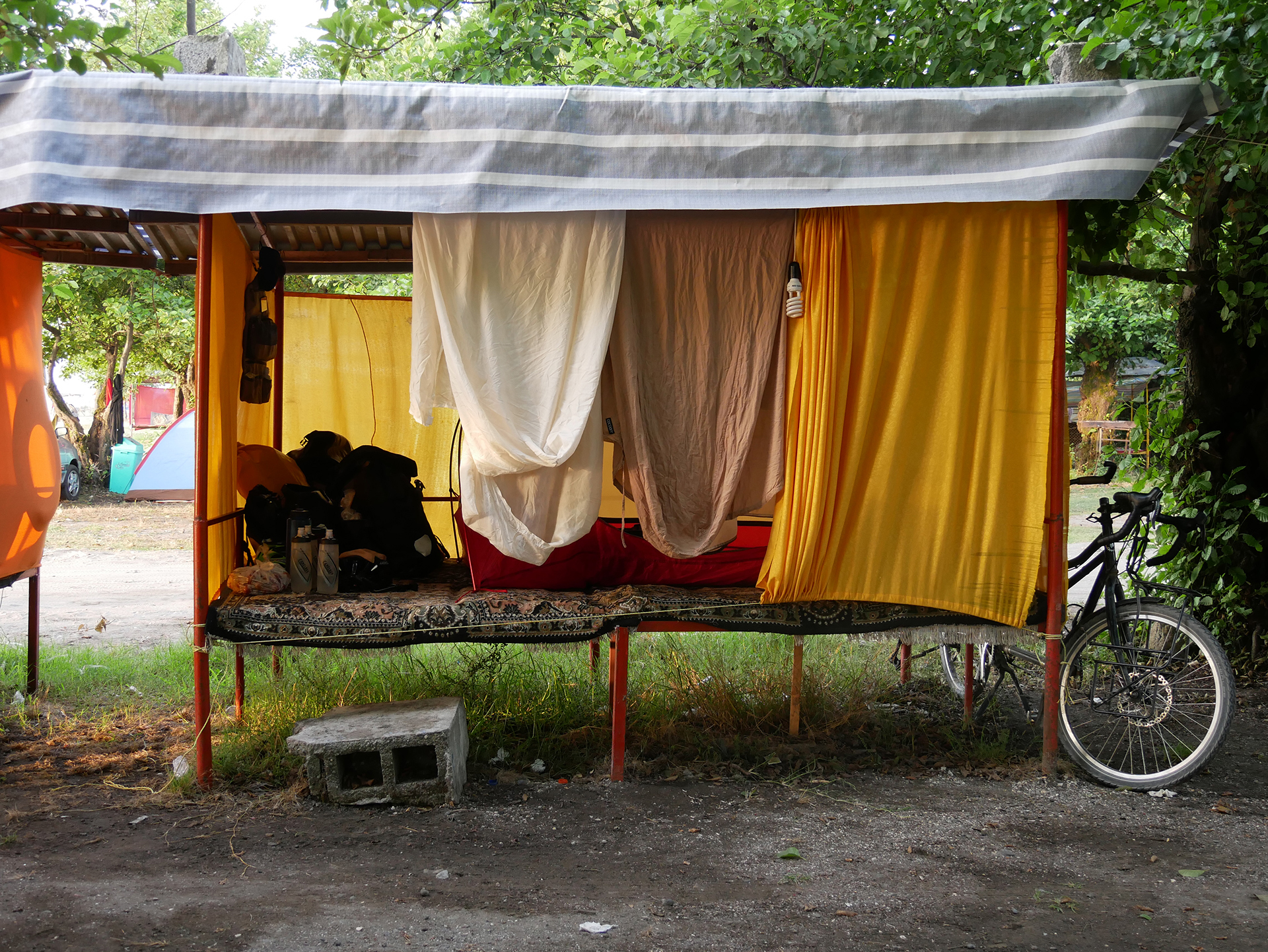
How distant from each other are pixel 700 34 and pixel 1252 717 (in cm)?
512

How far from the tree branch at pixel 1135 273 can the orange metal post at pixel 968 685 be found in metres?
2.09

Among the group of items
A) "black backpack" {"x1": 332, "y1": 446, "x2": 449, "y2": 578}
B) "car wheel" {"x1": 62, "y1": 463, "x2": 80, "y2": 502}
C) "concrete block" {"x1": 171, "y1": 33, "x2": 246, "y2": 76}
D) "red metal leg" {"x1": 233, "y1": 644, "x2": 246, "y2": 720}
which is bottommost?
"red metal leg" {"x1": 233, "y1": 644, "x2": 246, "y2": 720}

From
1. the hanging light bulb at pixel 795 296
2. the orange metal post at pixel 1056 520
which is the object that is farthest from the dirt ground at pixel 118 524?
the orange metal post at pixel 1056 520

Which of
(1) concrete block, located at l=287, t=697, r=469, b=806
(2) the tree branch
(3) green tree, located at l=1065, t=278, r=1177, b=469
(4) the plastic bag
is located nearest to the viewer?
(1) concrete block, located at l=287, t=697, r=469, b=806

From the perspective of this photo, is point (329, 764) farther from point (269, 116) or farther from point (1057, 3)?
point (1057, 3)

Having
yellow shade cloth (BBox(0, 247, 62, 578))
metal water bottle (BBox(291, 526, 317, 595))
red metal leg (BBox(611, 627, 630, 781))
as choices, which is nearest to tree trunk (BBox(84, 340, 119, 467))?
yellow shade cloth (BBox(0, 247, 62, 578))

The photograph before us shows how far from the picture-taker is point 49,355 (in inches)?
679

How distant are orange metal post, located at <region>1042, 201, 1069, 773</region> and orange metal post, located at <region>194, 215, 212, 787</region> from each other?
3.50 m

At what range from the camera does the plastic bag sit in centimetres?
434

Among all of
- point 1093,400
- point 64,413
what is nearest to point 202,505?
point 64,413

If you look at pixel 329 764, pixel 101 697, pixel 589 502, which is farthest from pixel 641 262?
pixel 101 697

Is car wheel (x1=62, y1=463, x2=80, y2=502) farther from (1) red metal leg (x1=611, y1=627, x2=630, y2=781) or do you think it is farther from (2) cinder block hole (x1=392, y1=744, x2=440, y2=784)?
(1) red metal leg (x1=611, y1=627, x2=630, y2=781)

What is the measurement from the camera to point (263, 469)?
16.2 feet

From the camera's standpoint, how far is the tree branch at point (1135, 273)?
210 inches
